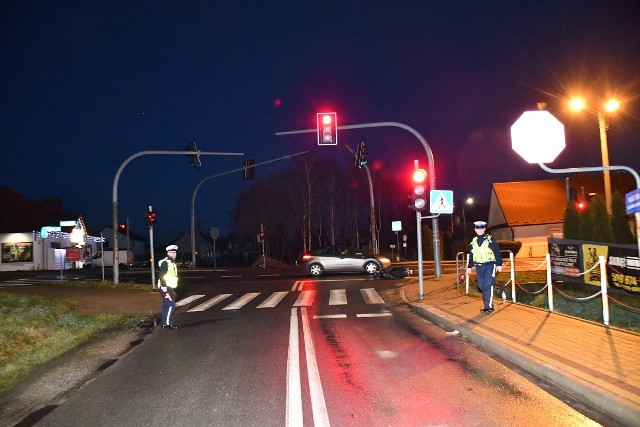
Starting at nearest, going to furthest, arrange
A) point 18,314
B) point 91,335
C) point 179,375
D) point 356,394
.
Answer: point 356,394 → point 179,375 → point 91,335 → point 18,314

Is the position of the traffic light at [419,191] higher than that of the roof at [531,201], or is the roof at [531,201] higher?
the roof at [531,201]

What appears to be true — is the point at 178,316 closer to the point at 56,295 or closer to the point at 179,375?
the point at 56,295

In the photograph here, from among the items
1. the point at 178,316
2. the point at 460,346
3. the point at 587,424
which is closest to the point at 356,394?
the point at 587,424

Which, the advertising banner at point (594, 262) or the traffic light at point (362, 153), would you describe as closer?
the advertising banner at point (594, 262)

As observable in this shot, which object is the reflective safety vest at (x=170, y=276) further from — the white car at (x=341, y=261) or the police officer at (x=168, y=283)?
the white car at (x=341, y=261)

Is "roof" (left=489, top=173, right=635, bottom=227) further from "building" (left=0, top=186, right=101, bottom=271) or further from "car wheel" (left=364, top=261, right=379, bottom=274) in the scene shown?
"building" (left=0, top=186, right=101, bottom=271)

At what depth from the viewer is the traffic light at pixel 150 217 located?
68.0ft

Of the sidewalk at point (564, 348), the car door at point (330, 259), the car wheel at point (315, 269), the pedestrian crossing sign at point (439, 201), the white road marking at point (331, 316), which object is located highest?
the pedestrian crossing sign at point (439, 201)

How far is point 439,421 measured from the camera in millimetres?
5164

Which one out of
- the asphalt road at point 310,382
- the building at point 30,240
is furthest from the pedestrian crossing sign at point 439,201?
the building at point 30,240

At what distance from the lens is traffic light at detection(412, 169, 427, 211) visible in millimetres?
14484

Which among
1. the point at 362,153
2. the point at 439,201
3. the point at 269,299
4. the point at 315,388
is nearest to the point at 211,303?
the point at 269,299

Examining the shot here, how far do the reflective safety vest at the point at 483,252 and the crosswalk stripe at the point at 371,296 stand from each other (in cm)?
490

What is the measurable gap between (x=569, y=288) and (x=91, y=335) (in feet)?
49.6
